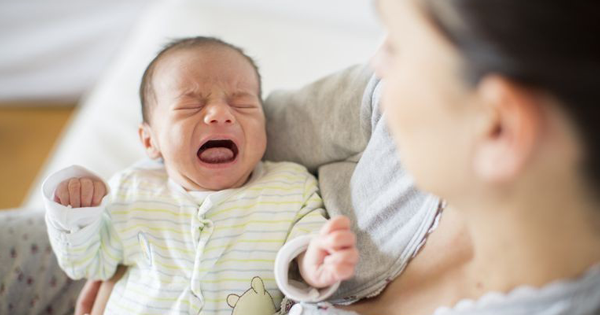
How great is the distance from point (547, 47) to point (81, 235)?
0.82 meters

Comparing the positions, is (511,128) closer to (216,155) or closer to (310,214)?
(310,214)

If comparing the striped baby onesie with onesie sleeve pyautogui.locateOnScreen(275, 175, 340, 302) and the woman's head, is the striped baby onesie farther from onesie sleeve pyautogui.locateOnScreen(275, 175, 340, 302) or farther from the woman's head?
the woman's head

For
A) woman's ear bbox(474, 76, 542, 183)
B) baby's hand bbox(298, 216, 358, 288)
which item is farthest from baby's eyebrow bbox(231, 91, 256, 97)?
woman's ear bbox(474, 76, 542, 183)

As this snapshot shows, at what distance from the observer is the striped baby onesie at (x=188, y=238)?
1.03m

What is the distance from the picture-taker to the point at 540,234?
2.20 feet

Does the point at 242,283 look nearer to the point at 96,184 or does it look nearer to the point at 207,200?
the point at 207,200

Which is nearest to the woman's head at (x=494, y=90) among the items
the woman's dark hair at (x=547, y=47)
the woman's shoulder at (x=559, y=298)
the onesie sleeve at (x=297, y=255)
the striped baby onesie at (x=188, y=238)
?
the woman's dark hair at (x=547, y=47)

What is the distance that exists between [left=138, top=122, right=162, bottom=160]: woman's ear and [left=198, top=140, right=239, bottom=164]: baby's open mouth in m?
0.12

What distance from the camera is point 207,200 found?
108 cm

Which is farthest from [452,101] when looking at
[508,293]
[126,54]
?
[126,54]

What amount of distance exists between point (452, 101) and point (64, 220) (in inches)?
28.1

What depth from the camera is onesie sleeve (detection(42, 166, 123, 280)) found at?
1.06 meters

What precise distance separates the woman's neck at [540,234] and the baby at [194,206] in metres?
0.32

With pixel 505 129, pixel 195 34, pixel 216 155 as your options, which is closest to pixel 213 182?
pixel 216 155
